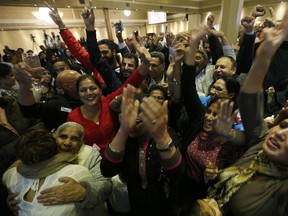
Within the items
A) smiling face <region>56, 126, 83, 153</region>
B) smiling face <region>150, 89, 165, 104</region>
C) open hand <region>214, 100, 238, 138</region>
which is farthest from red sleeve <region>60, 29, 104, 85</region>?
open hand <region>214, 100, 238, 138</region>

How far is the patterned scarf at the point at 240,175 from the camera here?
818mm

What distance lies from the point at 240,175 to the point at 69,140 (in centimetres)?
104

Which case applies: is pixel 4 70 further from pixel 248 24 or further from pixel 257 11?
pixel 257 11

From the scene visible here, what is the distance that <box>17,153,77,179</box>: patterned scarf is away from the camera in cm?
104

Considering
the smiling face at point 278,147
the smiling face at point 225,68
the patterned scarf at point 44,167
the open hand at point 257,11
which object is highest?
the open hand at point 257,11

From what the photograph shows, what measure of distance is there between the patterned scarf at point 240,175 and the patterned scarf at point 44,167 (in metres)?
0.87

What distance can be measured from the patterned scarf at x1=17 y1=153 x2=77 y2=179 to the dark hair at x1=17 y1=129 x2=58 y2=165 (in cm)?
3

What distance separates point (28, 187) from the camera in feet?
3.42

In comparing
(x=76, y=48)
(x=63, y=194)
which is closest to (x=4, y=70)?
(x=76, y=48)

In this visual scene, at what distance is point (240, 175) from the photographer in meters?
0.92

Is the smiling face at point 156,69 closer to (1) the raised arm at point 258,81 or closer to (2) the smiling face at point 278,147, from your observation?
(1) the raised arm at point 258,81

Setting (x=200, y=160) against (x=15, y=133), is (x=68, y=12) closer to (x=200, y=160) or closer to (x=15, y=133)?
(x=15, y=133)

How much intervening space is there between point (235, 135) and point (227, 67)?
1.02 meters

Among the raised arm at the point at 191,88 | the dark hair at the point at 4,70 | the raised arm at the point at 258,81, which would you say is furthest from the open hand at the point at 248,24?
the dark hair at the point at 4,70
